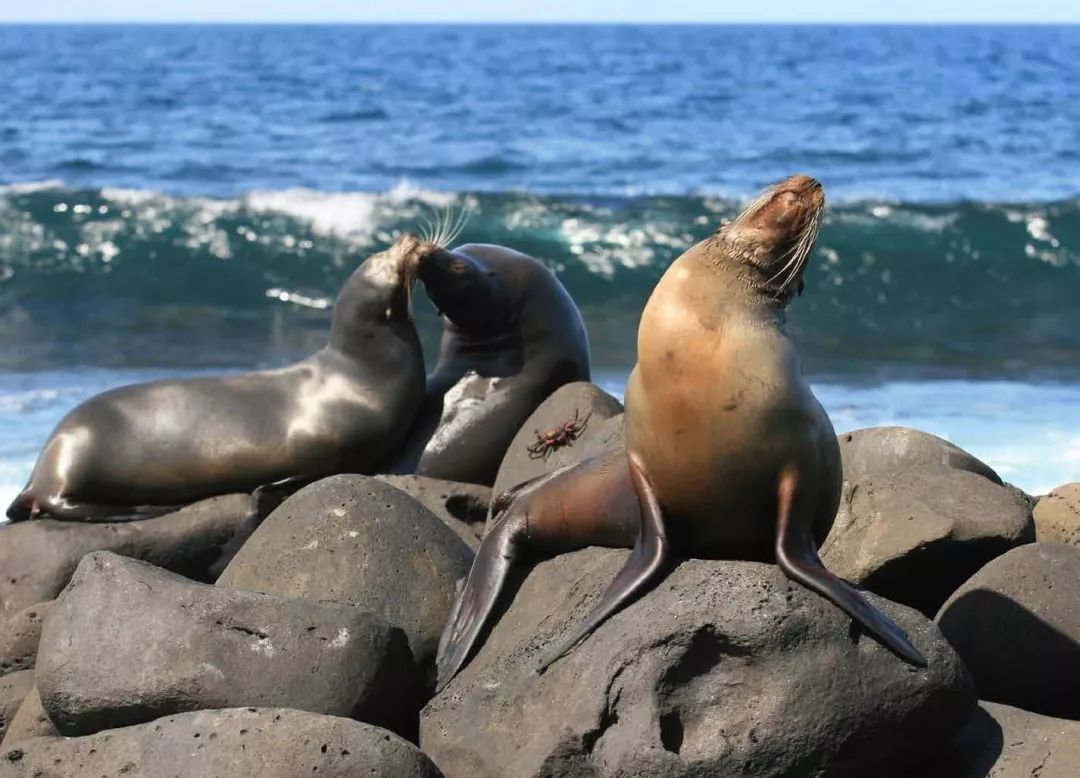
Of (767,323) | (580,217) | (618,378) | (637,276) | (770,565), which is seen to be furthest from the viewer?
(580,217)

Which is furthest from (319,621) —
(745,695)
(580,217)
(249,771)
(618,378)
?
(580,217)

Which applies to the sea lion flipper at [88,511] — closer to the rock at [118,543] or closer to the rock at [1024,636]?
the rock at [118,543]

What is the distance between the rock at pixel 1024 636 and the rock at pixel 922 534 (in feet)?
0.76

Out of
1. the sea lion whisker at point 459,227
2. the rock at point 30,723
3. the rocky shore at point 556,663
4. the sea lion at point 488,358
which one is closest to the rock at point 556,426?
the sea lion at point 488,358

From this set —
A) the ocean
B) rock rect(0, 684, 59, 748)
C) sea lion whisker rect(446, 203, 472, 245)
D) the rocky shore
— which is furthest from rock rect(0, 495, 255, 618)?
the ocean

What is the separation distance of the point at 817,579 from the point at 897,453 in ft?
6.13

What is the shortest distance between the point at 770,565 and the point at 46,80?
41.5 meters

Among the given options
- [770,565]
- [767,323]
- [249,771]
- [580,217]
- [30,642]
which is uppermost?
[767,323]

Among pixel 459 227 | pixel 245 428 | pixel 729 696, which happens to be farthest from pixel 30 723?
pixel 459 227

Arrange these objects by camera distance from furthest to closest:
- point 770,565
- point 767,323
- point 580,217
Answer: point 580,217 → point 767,323 → point 770,565

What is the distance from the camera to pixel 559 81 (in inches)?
1668

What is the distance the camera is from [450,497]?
5945mm

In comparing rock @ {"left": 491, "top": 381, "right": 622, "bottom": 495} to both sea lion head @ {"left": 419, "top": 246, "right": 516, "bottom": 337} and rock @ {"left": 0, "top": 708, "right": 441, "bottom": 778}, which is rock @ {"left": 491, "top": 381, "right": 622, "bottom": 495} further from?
rock @ {"left": 0, "top": 708, "right": 441, "bottom": 778}

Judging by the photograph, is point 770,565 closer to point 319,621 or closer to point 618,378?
point 319,621
